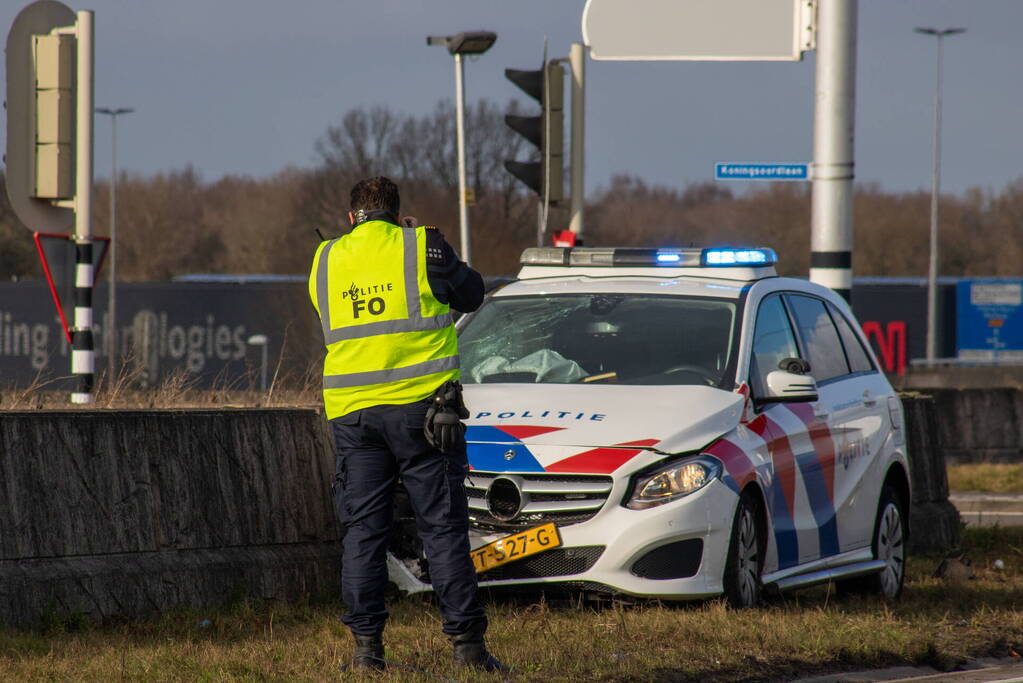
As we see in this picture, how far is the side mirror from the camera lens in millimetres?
7449

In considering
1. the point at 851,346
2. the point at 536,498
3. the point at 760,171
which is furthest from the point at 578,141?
the point at 536,498

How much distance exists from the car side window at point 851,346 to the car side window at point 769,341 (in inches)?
30.4

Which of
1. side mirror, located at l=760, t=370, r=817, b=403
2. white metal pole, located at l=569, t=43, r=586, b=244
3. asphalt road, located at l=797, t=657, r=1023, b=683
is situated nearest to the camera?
asphalt road, located at l=797, t=657, r=1023, b=683

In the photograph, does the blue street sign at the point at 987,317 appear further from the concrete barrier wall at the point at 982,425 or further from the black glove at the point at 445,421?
the black glove at the point at 445,421

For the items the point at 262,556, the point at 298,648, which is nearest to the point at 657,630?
the point at 298,648

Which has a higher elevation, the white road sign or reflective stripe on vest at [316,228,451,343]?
the white road sign

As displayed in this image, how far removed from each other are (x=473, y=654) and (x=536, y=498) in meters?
1.25

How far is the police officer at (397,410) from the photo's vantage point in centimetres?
565

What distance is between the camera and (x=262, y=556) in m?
7.33

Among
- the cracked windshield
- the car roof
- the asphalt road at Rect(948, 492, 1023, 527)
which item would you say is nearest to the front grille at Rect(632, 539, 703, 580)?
the cracked windshield

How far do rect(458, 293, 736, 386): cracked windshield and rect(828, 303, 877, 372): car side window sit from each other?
1.34 m

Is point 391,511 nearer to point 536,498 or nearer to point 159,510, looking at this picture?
point 536,498

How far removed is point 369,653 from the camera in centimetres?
564

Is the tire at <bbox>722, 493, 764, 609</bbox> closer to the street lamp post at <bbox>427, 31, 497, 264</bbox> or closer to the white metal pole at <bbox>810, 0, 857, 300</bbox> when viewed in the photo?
the white metal pole at <bbox>810, 0, 857, 300</bbox>
